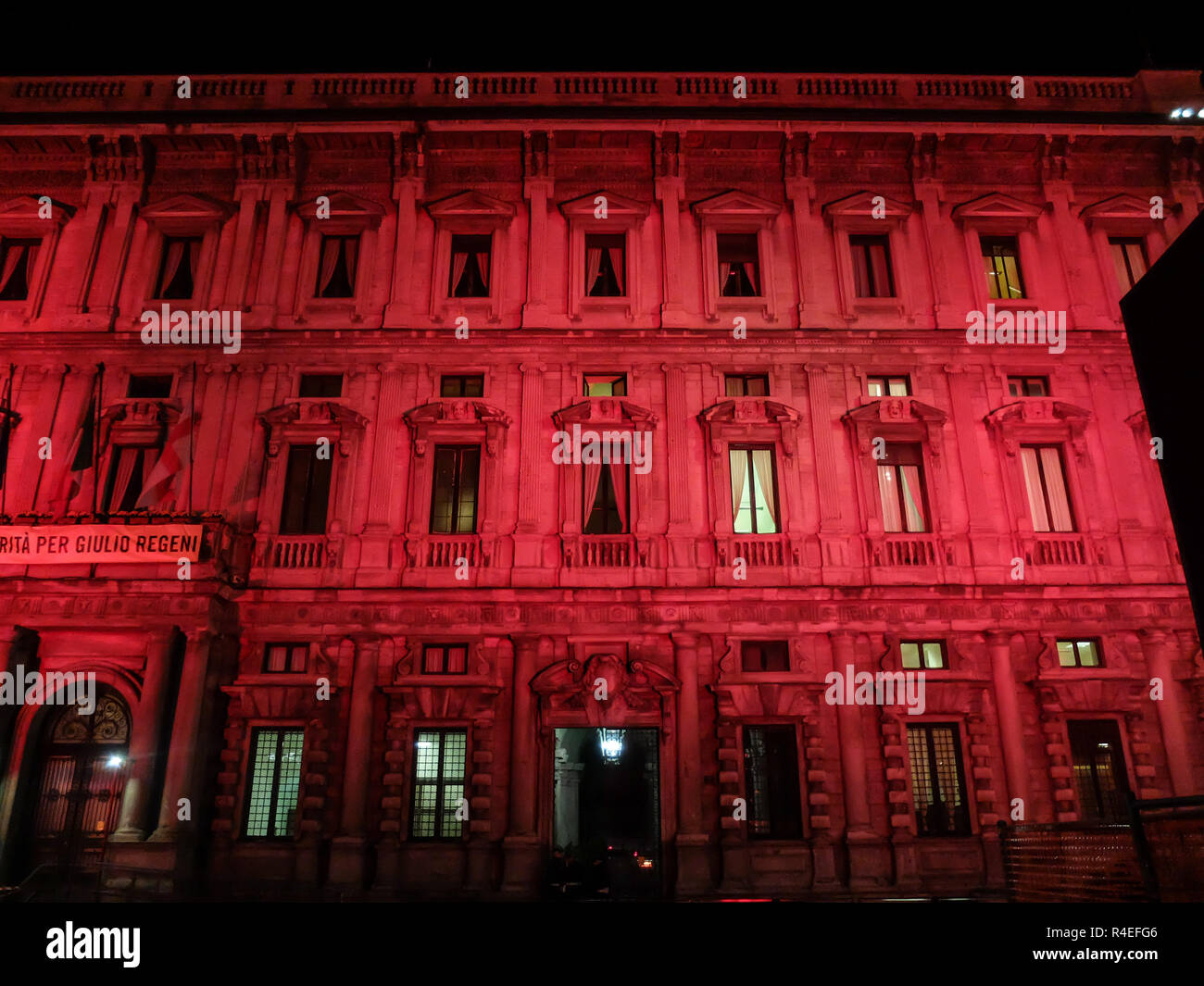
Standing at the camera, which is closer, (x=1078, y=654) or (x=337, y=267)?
(x=1078, y=654)

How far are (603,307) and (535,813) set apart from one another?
1223 cm

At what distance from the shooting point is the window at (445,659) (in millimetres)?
18984

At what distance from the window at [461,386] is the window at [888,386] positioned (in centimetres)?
963

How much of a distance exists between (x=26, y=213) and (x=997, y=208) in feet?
84.4

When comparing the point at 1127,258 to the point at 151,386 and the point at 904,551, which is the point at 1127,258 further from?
the point at 151,386

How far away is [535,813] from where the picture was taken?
1789 cm

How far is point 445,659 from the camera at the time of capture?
19.1m

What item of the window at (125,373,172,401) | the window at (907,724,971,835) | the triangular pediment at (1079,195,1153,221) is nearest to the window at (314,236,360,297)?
the window at (125,373,172,401)

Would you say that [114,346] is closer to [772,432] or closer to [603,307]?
[603,307]

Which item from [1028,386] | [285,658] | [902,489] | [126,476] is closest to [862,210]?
[1028,386]

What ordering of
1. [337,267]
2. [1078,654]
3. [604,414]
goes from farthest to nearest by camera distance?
1. [337,267]
2. [604,414]
3. [1078,654]

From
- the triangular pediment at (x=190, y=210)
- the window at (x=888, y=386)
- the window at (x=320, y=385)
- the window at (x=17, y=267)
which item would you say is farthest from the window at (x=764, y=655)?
the window at (x=17, y=267)

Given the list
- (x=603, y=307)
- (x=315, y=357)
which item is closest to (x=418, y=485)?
(x=315, y=357)
